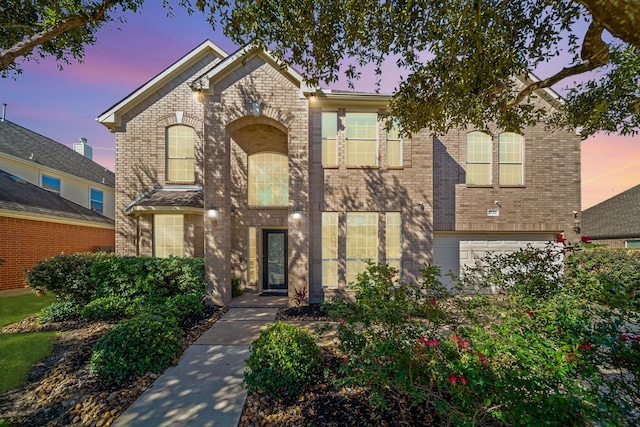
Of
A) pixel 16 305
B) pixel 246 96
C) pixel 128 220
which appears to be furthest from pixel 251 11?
pixel 16 305

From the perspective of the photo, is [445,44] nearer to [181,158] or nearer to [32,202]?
[181,158]

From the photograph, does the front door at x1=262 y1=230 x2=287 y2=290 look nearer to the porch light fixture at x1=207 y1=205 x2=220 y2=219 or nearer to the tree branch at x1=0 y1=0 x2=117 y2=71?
the porch light fixture at x1=207 y1=205 x2=220 y2=219

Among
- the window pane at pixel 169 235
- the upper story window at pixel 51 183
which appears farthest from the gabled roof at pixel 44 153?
the window pane at pixel 169 235

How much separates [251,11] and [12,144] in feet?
60.7

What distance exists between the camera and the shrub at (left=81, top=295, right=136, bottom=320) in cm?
669

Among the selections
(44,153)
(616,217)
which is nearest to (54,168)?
(44,153)

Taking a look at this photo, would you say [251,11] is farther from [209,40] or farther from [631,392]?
[209,40]

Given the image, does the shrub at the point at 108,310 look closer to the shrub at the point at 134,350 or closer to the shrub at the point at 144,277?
the shrub at the point at 144,277

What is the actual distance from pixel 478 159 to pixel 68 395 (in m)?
12.2

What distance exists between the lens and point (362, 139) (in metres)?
8.91

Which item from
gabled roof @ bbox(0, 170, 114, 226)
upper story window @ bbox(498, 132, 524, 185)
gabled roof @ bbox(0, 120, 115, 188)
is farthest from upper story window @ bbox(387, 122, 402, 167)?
gabled roof @ bbox(0, 120, 115, 188)

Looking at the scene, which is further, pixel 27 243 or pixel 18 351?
pixel 27 243

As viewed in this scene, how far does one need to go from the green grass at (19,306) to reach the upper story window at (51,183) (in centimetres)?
783

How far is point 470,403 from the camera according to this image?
97.3 inches
